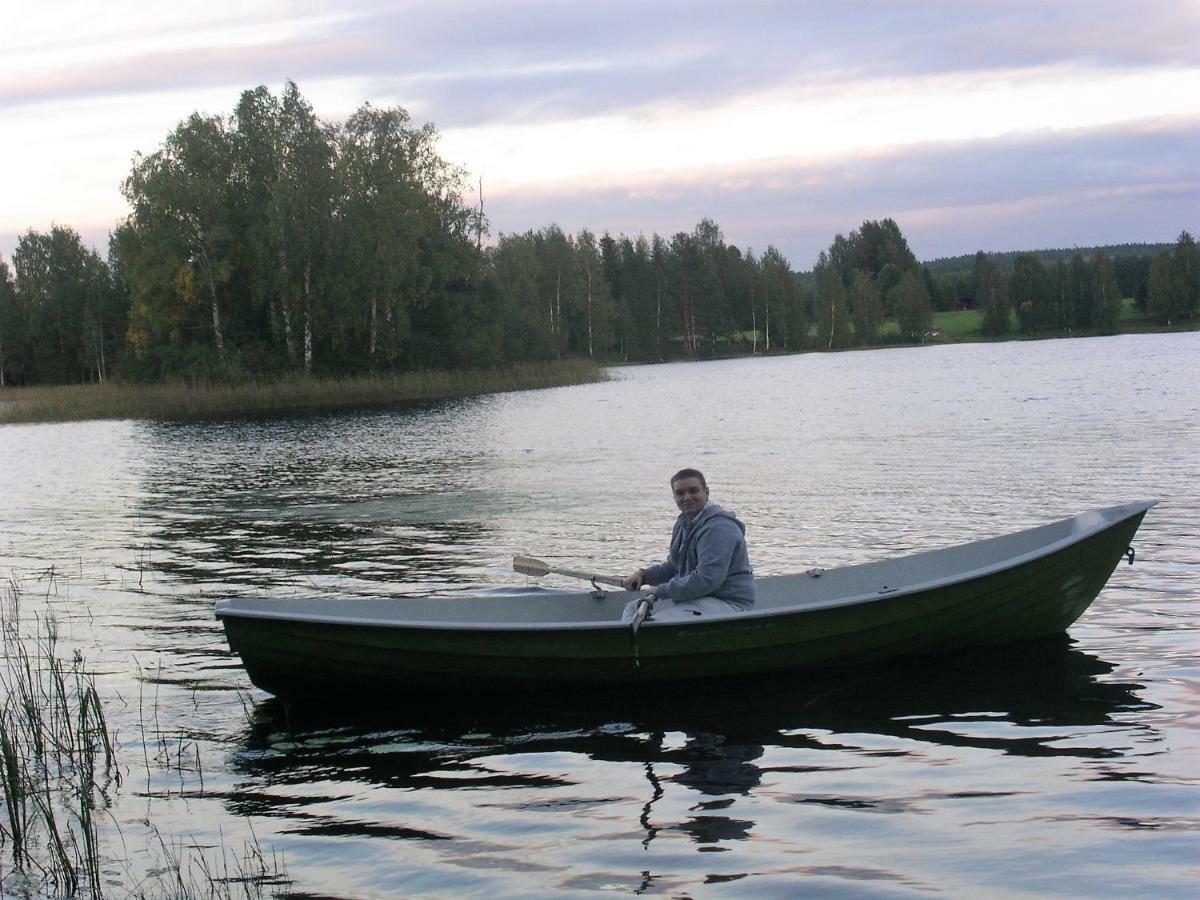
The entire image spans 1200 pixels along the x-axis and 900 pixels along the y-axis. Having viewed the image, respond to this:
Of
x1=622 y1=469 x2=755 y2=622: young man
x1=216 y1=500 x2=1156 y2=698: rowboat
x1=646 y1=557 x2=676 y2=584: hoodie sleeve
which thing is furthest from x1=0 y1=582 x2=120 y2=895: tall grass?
x1=646 y1=557 x2=676 y2=584: hoodie sleeve

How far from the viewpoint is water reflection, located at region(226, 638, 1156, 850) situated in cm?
606

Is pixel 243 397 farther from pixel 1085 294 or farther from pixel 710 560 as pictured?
pixel 1085 294

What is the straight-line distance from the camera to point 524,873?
5.25m

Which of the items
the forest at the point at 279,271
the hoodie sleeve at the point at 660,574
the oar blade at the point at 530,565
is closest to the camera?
the hoodie sleeve at the point at 660,574

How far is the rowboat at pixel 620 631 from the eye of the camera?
23.8ft

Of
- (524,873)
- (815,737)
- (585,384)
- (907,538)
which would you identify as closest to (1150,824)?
(815,737)

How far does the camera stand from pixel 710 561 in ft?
25.0

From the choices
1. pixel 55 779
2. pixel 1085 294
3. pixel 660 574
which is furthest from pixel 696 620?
pixel 1085 294

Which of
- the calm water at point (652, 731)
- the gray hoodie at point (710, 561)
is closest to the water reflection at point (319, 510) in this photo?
the calm water at point (652, 731)

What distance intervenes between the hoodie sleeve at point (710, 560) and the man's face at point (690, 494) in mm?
149

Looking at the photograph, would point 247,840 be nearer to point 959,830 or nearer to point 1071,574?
point 959,830

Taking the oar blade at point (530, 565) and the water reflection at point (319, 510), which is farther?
the water reflection at point (319, 510)

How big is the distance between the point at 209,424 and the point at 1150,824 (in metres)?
37.0

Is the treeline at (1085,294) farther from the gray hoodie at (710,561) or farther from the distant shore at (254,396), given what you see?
the gray hoodie at (710,561)
